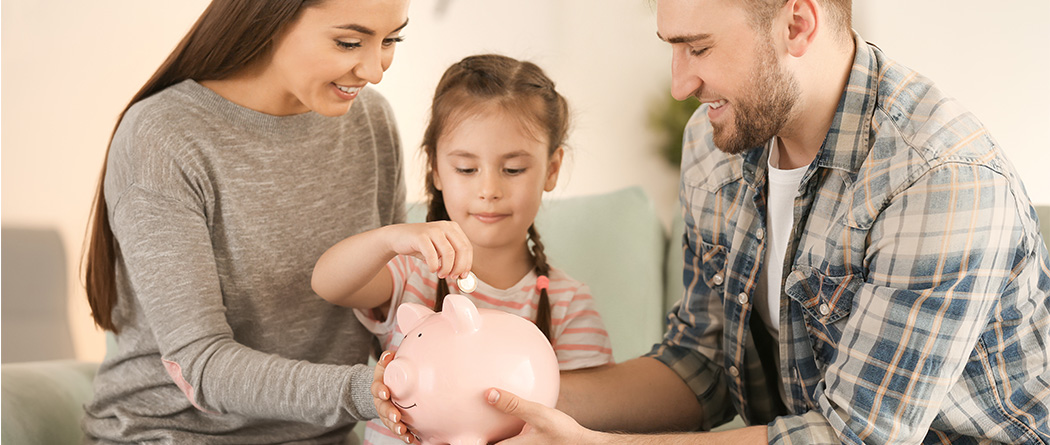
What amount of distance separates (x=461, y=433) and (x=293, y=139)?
0.65 meters

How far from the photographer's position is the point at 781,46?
126 centimetres

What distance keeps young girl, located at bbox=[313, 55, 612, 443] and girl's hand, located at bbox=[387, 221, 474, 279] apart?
121mm

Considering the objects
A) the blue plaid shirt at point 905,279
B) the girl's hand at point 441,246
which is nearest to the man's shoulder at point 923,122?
the blue plaid shirt at point 905,279

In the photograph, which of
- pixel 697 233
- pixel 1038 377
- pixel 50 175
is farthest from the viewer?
pixel 50 175

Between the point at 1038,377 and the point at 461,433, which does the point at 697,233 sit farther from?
the point at 461,433

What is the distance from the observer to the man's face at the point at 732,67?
1.25m

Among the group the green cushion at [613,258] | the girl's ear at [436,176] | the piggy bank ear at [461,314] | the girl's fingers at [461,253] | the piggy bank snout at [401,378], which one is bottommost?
the green cushion at [613,258]

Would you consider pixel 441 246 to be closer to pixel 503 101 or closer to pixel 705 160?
pixel 503 101

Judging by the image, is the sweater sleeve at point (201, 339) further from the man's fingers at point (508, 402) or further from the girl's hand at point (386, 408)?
the man's fingers at point (508, 402)

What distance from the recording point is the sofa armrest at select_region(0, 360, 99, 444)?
5.11 ft

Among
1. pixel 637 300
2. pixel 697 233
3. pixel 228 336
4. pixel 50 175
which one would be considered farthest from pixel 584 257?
pixel 50 175

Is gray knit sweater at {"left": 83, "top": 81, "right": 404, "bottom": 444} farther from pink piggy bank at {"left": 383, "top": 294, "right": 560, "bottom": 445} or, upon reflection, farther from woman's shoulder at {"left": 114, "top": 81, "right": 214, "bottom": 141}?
pink piggy bank at {"left": 383, "top": 294, "right": 560, "bottom": 445}

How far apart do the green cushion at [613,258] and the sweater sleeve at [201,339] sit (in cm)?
84

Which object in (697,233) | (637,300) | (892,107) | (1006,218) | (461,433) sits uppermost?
(892,107)
